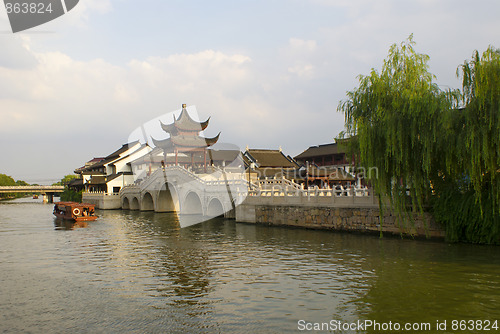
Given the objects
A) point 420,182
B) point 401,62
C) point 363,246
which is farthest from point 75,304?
point 401,62

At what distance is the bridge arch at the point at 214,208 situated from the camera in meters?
31.2

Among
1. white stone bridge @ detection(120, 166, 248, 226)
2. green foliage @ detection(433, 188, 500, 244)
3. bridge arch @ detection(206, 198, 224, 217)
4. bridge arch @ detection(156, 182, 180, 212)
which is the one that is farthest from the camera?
bridge arch @ detection(156, 182, 180, 212)

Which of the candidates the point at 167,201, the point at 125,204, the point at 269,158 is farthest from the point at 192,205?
the point at 125,204

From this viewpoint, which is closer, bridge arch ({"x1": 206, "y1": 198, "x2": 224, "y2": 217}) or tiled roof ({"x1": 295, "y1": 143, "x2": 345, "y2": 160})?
bridge arch ({"x1": 206, "y1": 198, "x2": 224, "y2": 217})

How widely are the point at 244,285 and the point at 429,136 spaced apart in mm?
8637

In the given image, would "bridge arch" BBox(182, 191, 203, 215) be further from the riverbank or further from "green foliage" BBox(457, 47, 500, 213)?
"green foliage" BBox(457, 47, 500, 213)

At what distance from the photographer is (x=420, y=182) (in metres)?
15.8

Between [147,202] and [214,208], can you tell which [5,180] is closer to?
[147,202]

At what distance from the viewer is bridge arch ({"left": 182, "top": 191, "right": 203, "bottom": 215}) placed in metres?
34.8

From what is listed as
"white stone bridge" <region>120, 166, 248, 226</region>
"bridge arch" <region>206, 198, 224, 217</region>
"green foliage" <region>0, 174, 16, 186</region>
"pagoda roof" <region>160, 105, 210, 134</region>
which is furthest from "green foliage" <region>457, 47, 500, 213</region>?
"green foliage" <region>0, 174, 16, 186</region>

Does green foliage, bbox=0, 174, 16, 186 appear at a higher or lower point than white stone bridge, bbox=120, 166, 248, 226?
→ higher

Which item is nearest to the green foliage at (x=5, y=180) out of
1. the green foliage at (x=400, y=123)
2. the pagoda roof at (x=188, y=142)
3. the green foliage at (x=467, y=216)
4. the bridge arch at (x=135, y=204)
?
the bridge arch at (x=135, y=204)

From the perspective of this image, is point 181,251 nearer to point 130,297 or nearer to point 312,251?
point 312,251

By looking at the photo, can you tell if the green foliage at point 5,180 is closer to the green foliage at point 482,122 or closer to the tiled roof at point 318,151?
the tiled roof at point 318,151
